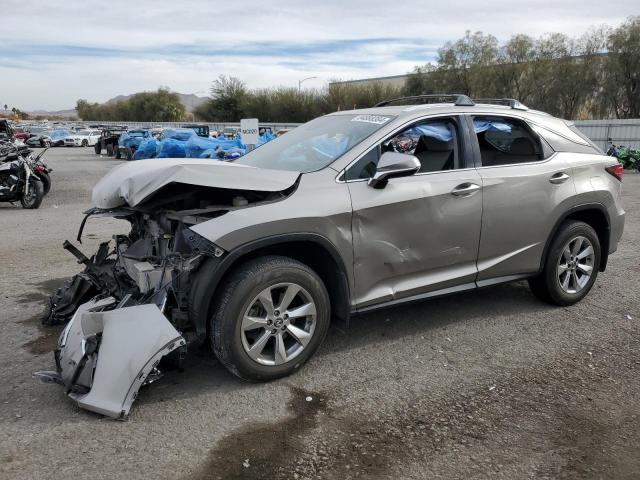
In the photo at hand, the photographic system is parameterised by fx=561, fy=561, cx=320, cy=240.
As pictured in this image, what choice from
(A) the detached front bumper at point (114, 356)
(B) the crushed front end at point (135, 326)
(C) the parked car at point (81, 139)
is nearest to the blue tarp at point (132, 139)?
(C) the parked car at point (81, 139)

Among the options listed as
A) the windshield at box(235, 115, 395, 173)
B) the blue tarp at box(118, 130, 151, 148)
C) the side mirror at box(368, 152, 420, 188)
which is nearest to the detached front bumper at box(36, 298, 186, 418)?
the windshield at box(235, 115, 395, 173)

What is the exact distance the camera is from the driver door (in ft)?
13.1

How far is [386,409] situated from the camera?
11.5ft

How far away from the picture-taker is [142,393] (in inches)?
143

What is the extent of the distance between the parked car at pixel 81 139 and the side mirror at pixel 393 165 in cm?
4542

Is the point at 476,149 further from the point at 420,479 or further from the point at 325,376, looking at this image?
the point at 420,479

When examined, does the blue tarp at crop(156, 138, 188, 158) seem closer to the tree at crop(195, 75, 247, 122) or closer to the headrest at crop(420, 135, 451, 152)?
the headrest at crop(420, 135, 451, 152)

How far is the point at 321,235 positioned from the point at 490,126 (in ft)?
6.78

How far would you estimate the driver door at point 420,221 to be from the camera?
13.1 feet

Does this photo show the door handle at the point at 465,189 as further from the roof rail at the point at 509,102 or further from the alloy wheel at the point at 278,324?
the alloy wheel at the point at 278,324

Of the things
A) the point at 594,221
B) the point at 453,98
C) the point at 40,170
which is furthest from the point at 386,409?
the point at 40,170

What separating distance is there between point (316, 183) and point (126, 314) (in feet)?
4.97

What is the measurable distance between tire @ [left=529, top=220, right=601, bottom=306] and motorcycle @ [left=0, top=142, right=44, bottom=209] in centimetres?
1042

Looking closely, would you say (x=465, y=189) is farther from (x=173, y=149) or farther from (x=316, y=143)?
(x=173, y=149)
